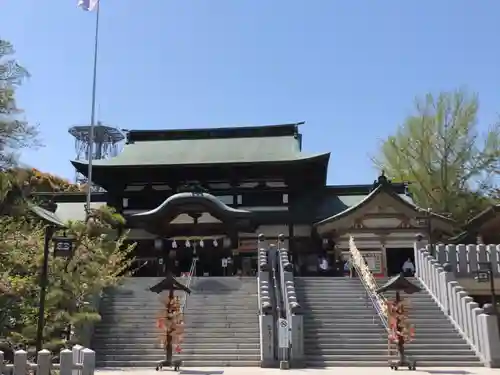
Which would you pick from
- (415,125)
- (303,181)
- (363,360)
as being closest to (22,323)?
(363,360)

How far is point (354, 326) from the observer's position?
662 inches

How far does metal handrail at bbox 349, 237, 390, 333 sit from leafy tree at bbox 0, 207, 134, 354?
882 centimetres

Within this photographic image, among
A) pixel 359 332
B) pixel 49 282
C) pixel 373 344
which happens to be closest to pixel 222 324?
pixel 359 332

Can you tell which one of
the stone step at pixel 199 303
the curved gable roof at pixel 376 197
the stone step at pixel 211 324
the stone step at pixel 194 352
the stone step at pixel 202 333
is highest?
the curved gable roof at pixel 376 197

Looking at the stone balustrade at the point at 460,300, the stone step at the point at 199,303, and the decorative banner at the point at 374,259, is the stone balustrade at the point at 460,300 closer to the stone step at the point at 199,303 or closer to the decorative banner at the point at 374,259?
the decorative banner at the point at 374,259

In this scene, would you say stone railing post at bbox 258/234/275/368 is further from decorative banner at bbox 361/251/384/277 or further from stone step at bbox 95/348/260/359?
decorative banner at bbox 361/251/384/277

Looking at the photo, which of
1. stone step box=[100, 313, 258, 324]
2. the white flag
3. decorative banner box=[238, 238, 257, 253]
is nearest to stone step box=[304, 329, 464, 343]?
stone step box=[100, 313, 258, 324]

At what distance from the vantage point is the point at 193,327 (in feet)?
55.9

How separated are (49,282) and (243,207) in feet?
46.4

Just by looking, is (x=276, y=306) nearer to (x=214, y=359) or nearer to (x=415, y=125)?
(x=214, y=359)

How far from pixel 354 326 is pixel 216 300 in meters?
5.03

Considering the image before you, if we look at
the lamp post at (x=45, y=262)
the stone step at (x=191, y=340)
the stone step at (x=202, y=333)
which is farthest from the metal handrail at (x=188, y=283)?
the lamp post at (x=45, y=262)

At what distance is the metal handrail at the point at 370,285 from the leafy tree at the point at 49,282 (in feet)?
28.9

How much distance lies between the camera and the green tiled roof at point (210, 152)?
28.4 metres
